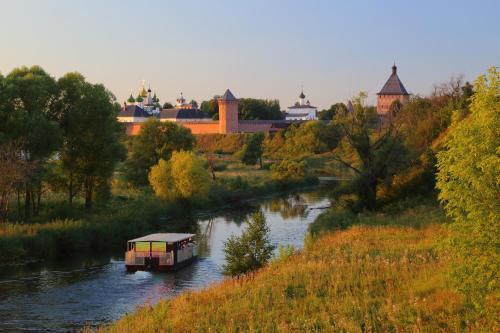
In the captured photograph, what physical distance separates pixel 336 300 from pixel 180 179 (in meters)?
29.3

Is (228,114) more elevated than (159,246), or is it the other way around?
(228,114)

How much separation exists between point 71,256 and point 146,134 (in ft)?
75.3

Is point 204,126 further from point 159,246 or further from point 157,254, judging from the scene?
point 157,254

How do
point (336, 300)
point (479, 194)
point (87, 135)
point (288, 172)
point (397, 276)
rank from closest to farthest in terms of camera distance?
point (479, 194) < point (336, 300) < point (397, 276) < point (87, 135) < point (288, 172)

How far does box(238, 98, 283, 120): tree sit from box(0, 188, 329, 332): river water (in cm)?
10105

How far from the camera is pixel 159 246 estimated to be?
85.1ft

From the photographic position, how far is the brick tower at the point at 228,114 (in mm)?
112500

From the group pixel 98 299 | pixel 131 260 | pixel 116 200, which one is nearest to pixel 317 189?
pixel 116 200

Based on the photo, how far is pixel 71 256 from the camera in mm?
28109

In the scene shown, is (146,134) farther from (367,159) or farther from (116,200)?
(367,159)

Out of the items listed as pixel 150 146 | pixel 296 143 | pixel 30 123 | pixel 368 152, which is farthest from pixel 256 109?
pixel 30 123

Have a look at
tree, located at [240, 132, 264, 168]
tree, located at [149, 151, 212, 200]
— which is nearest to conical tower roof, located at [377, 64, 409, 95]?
tree, located at [240, 132, 264, 168]

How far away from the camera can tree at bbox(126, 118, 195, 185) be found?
158 ft

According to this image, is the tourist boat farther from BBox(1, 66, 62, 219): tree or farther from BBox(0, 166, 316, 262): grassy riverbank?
BBox(1, 66, 62, 219): tree
